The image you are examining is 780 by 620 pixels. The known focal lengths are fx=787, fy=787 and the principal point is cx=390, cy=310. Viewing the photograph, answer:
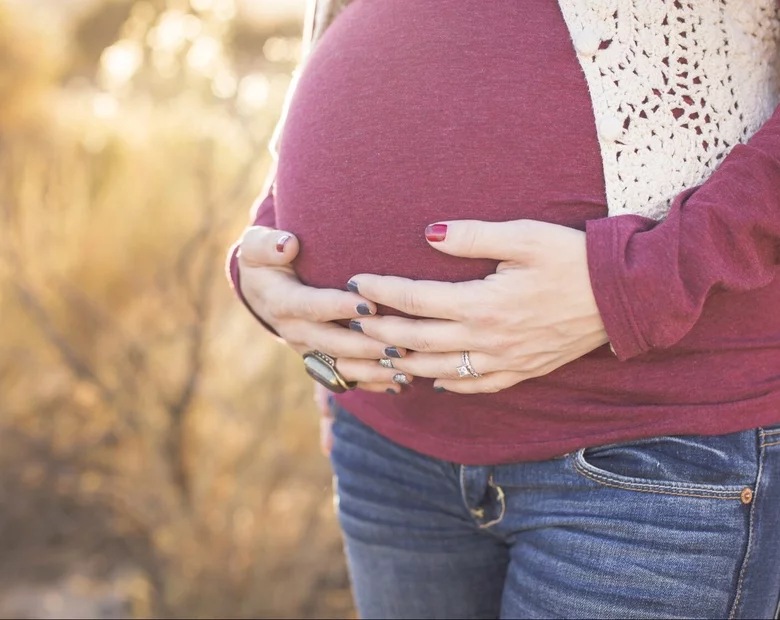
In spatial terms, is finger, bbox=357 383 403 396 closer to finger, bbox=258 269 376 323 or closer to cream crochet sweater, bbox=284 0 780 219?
finger, bbox=258 269 376 323

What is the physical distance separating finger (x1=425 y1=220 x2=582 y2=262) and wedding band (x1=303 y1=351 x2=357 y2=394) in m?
0.25

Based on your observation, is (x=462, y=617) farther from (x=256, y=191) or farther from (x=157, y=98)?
(x=157, y=98)

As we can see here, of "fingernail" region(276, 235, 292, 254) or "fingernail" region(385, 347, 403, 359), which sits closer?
"fingernail" region(385, 347, 403, 359)

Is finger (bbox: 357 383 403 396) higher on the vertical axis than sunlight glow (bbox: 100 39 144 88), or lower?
lower

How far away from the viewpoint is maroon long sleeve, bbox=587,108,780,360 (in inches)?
34.9

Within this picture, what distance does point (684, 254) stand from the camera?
90 centimetres

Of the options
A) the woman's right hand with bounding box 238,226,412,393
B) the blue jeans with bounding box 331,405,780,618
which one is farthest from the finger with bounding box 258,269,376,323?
the blue jeans with bounding box 331,405,780,618

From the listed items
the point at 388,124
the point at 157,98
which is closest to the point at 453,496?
the point at 388,124

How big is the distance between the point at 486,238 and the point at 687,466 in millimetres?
385

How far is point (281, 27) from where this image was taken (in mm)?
3070

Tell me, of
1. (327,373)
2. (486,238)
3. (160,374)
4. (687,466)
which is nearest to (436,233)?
(486,238)

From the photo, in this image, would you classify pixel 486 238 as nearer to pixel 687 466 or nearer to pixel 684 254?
pixel 684 254

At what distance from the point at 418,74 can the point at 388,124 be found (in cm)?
8

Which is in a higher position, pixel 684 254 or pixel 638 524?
Result: pixel 684 254
